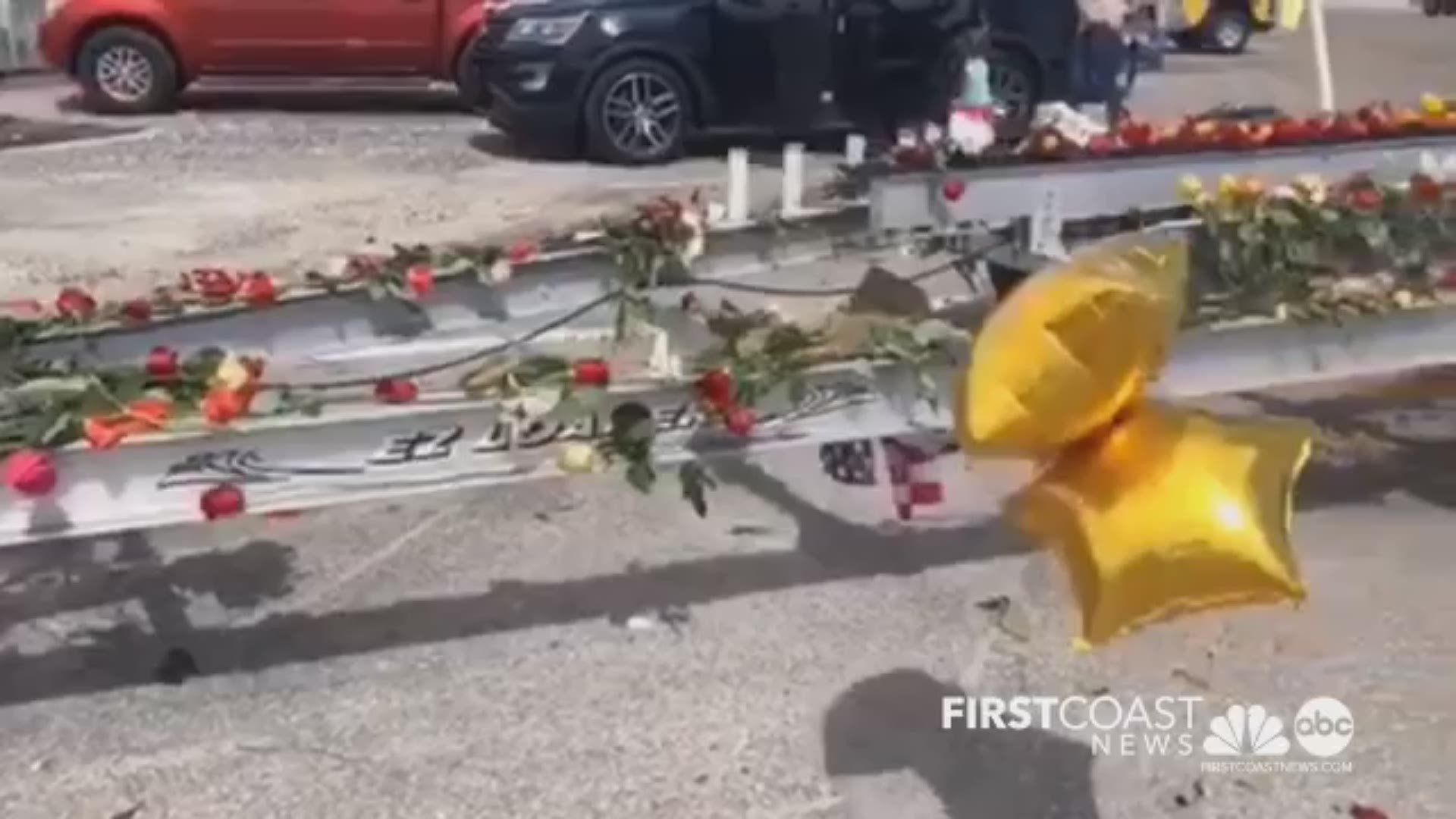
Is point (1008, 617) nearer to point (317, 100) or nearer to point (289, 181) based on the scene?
point (289, 181)

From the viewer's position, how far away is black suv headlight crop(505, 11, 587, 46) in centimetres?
1379

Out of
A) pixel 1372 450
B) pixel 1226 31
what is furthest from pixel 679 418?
pixel 1226 31

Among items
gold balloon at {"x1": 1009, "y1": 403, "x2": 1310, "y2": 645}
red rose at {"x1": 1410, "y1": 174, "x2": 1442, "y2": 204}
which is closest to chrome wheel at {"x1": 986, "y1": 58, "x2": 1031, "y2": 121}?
red rose at {"x1": 1410, "y1": 174, "x2": 1442, "y2": 204}

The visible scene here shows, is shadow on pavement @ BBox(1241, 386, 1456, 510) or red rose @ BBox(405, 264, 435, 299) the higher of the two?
red rose @ BBox(405, 264, 435, 299)

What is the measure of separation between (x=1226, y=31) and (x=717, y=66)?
37.2 ft

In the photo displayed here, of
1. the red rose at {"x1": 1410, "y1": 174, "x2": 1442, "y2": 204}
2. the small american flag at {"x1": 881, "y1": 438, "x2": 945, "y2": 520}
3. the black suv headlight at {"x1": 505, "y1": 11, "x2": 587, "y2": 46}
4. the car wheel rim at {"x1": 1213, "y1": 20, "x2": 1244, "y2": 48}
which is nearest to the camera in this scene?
the small american flag at {"x1": 881, "y1": 438, "x2": 945, "y2": 520}

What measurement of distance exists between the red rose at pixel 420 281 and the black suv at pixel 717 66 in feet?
27.8

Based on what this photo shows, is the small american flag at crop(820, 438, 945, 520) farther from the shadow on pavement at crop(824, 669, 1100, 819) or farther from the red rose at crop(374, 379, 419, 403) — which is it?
the red rose at crop(374, 379, 419, 403)

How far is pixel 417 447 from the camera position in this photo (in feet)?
13.8

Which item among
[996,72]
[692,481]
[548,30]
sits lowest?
[996,72]

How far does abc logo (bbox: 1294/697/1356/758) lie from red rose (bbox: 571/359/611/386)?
1.71m

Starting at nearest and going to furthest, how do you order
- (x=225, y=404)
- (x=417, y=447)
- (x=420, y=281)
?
(x=225, y=404) < (x=417, y=447) < (x=420, y=281)

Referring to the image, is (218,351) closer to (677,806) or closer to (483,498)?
(483,498)

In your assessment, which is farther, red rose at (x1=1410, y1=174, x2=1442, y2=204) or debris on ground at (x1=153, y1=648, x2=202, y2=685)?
red rose at (x1=1410, y1=174, x2=1442, y2=204)
